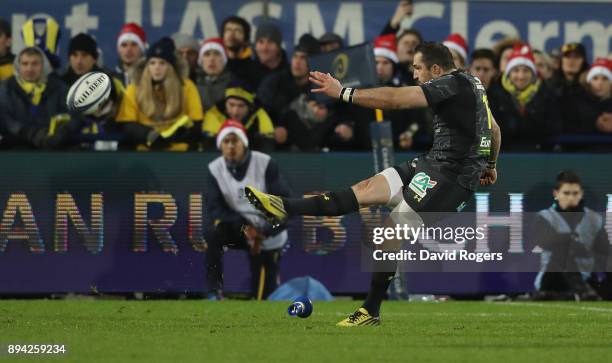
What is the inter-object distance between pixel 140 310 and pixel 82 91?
2726 mm

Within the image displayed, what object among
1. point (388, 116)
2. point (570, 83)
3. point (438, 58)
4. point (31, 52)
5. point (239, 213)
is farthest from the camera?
point (570, 83)

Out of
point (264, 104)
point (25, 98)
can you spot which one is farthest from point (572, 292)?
point (25, 98)

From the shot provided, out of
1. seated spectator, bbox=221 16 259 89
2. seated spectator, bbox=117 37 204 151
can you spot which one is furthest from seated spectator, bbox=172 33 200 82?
seated spectator, bbox=117 37 204 151

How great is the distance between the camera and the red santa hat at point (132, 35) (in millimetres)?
15484

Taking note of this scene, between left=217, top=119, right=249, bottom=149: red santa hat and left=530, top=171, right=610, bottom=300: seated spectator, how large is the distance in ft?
11.5

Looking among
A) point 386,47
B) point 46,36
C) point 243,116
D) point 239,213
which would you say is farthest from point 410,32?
point 46,36

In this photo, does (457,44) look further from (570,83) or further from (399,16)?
(570,83)

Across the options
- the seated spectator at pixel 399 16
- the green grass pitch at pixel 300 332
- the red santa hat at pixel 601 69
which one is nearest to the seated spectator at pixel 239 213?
the green grass pitch at pixel 300 332

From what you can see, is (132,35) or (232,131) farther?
(132,35)

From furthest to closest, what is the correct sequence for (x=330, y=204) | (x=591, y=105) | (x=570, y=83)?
(x=570, y=83) → (x=591, y=105) → (x=330, y=204)

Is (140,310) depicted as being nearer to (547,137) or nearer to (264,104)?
(264,104)

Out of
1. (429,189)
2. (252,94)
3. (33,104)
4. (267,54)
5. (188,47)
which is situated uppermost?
(188,47)

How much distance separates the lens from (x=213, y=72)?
15438 mm

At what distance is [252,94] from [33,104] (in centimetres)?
247
